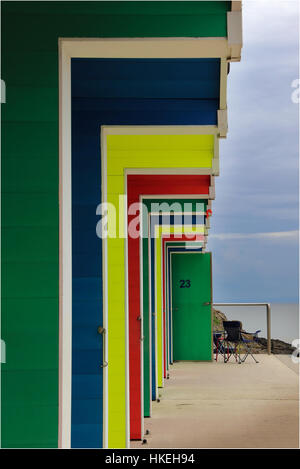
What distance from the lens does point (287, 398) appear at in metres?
8.87

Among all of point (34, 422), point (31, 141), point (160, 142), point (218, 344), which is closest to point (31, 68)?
point (31, 141)

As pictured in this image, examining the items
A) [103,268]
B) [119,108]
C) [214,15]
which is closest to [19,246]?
[214,15]

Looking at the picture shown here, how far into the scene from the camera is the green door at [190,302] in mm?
13914

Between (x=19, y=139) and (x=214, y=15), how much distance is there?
3.23 ft

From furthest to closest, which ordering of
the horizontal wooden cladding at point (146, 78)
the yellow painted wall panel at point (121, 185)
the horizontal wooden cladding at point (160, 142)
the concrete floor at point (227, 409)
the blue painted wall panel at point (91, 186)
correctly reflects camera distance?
the concrete floor at point (227, 409), the horizontal wooden cladding at point (160, 142), the yellow painted wall panel at point (121, 185), the blue painted wall panel at point (91, 186), the horizontal wooden cladding at point (146, 78)

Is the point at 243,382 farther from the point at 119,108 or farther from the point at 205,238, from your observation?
the point at 119,108

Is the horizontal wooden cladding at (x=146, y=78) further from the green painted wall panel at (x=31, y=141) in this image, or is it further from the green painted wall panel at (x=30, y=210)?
the green painted wall panel at (x=30, y=210)

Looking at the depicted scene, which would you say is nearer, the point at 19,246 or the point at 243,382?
the point at 19,246

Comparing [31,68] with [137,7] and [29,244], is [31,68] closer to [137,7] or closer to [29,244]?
[137,7]

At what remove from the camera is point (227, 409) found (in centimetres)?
805

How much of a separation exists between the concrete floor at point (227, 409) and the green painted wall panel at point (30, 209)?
3.96 m

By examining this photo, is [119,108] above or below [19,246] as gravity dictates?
above

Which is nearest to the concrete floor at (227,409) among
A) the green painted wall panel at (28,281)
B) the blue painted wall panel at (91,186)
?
the blue painted wall panel at (91,186)

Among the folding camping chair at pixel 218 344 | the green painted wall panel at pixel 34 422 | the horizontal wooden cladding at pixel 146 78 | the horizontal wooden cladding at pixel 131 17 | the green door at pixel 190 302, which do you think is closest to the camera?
the green painted wall panel at pixel 34 422
